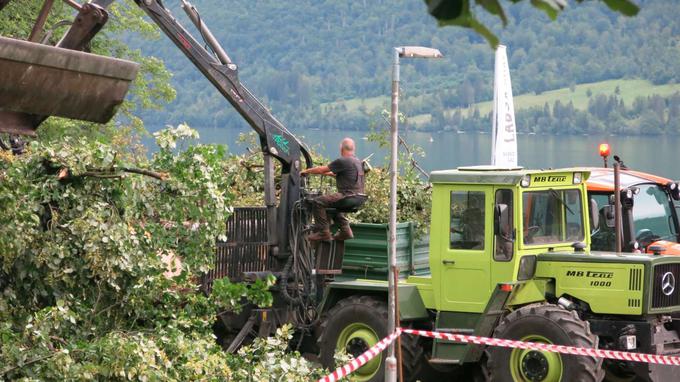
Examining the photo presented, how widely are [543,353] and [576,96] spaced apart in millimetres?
135188

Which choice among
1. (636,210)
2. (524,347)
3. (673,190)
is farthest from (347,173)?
(673,190)

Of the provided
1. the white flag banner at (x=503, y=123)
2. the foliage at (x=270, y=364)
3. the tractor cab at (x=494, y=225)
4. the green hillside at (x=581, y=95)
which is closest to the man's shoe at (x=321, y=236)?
the tractor cab at (x=494, y=225)

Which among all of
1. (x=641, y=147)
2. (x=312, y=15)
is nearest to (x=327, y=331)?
(x=641, y=147)

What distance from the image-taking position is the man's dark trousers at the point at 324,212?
14.9 metres

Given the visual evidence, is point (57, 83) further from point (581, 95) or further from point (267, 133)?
point (581, 95)

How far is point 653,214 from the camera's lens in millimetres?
17688

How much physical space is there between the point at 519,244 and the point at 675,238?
211 inches

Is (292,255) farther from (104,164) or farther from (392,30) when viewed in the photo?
(392,30)

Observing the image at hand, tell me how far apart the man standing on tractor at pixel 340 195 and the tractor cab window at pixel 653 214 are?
13.7ft

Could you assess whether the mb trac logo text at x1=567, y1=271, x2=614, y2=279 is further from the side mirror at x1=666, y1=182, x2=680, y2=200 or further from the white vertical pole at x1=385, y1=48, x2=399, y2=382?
the side mirror at x1=666, y1=182, x2=680, y2=200

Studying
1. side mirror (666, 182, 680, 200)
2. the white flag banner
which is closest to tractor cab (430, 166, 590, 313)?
side mirror (666, 182, 680, 200)

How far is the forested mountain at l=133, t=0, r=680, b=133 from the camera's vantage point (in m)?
143

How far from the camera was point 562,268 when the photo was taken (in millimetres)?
13305

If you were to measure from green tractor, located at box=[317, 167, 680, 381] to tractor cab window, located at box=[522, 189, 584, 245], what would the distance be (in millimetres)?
10
